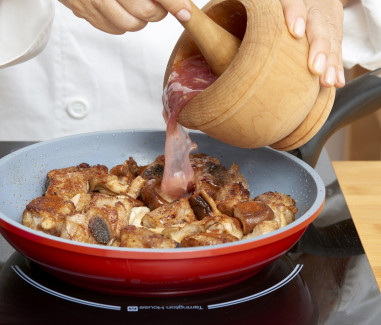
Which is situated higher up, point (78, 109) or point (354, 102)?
point (354, 102)

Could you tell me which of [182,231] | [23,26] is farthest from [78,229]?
[23,26]

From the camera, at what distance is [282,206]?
41.1 inches

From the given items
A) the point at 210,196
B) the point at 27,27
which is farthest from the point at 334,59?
the point at 27,27

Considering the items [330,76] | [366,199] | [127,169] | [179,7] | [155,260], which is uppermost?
[179,7]

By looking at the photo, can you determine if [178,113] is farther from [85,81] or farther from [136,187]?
[85,81]

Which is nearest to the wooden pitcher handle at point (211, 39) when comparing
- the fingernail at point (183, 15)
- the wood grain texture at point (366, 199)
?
the fingernail at point (183, 15)

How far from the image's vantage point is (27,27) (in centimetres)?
154

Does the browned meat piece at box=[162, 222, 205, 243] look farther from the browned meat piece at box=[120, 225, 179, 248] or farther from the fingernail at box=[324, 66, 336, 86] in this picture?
the fingernail at box=[324, 66, 336, 86]

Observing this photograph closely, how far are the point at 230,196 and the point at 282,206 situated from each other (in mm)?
107

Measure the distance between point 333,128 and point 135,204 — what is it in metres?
0.51

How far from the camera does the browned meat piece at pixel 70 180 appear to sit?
1109mm

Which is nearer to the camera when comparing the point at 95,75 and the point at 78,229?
the point at 78,229

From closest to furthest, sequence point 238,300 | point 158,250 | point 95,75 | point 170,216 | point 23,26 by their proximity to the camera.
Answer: point 158,250 → point 238,300 → point 170,216 → point 23,26 → point 95,75

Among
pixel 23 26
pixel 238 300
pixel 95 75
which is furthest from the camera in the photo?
pixel 95 75
